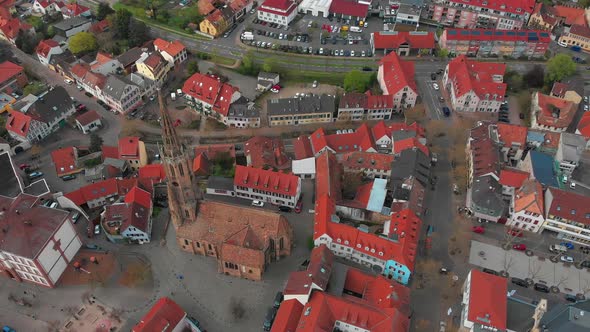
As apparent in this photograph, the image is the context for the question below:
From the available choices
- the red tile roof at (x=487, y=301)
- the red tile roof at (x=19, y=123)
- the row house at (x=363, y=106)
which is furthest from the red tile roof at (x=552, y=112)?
the red tile roof at (x=19, y=123)

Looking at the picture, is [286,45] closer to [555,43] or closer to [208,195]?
[208,195]

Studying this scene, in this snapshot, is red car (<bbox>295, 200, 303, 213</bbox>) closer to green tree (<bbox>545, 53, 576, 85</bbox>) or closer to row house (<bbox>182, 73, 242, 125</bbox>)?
row house (<bbox>182, 73, 242, 125</bbox>)

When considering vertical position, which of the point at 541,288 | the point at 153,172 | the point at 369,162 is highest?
the point at 369,162

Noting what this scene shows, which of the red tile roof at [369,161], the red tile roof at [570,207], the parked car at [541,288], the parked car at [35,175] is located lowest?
the parked car at [35,175]

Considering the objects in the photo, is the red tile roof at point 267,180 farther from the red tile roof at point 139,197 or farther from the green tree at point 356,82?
the green tree at point 356,82

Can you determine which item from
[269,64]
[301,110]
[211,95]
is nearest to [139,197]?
[211,95]

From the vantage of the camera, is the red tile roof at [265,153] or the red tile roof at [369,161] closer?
the red tile roof at [369,161]

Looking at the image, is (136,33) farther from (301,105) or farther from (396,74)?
(396,74)
